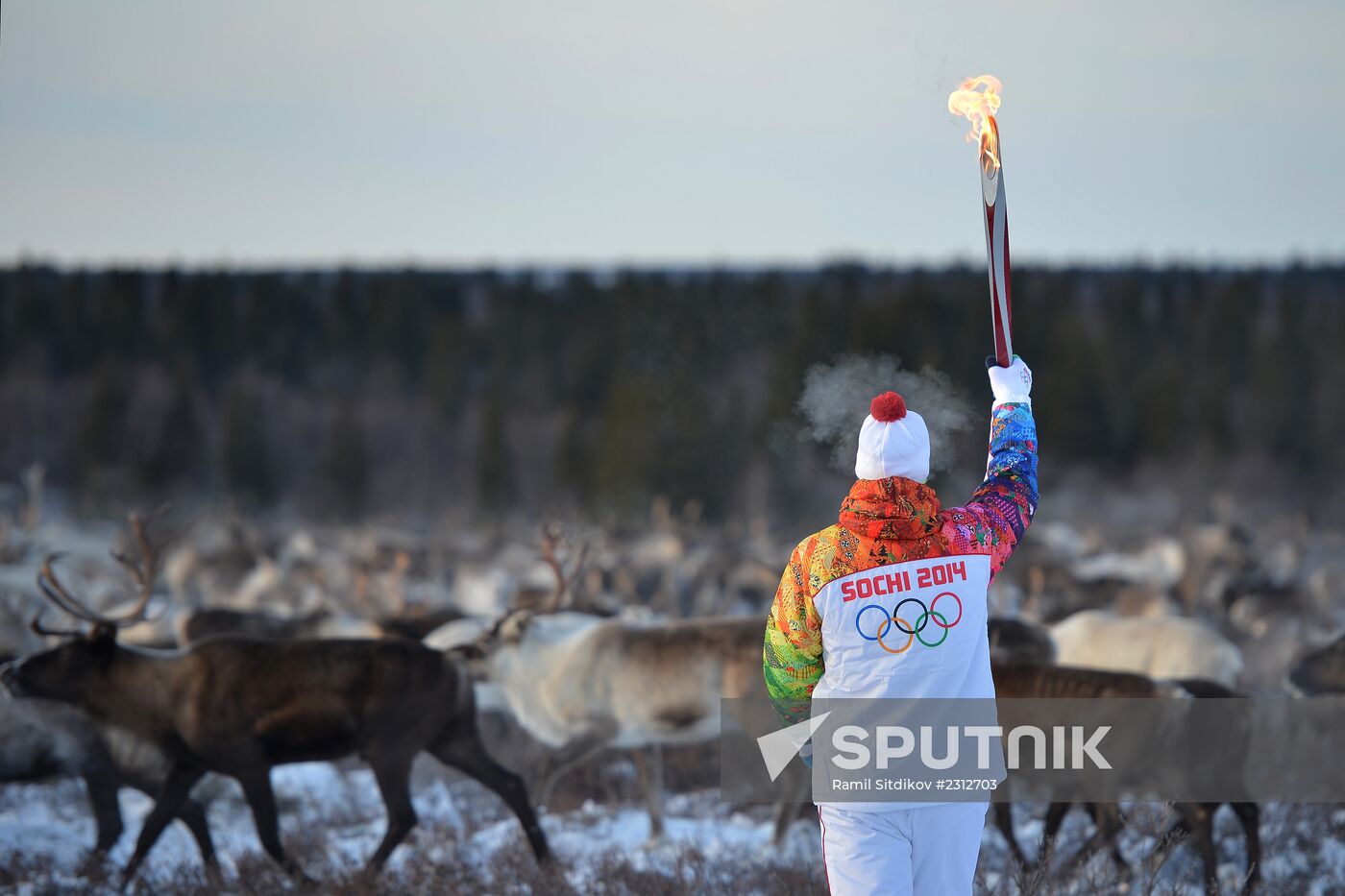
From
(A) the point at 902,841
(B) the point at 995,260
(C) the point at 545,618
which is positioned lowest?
(C) the point at 545,618

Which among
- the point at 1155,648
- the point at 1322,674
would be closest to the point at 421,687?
the point at 1155,648

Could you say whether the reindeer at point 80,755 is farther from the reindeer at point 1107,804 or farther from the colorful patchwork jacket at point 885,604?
the colorful patchwork jacket at point 885,604

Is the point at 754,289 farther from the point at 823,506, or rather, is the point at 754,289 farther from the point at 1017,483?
the point at 1017,483

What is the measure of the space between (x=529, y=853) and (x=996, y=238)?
422 cm

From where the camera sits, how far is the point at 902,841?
11.0 ft

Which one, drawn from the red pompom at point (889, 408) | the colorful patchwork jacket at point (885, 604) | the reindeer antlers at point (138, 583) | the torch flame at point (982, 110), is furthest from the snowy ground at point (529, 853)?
the torch flame at point (982, 110)

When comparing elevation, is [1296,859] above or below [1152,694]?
below

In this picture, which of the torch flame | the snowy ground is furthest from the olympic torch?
the snowy ground

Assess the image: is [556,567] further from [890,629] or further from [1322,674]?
[890,629]

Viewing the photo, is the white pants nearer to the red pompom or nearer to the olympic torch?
the red pompom

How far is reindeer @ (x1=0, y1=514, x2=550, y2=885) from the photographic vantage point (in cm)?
638

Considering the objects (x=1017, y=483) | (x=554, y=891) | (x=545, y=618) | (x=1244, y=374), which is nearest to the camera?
(x=1017, y=483)

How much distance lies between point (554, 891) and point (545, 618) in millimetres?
3083

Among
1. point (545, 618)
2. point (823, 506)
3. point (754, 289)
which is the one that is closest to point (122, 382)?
point (754, 289)
